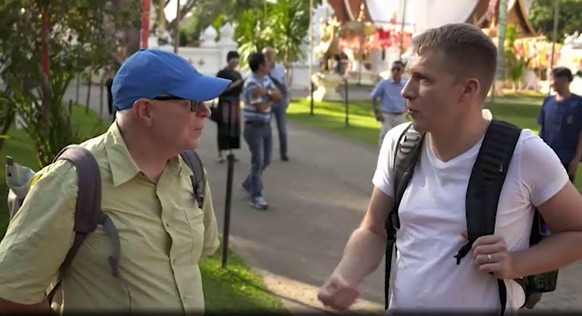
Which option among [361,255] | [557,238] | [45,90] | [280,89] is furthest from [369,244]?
[280,89]

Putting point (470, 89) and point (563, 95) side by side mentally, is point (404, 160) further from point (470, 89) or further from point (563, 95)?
point (563, 95)

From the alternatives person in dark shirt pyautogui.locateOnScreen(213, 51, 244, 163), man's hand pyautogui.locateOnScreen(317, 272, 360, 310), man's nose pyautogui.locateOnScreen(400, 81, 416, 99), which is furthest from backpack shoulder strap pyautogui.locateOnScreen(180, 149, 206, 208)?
person in dark shirt pyautogui.locateOnScreen(213, 51, 244, 163)

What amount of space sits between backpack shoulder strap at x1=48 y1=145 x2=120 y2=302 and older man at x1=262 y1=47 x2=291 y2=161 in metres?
8.39

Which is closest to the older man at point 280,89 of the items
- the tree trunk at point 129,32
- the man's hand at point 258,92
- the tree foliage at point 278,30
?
the man's hand at point 258,92

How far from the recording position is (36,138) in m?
8.52

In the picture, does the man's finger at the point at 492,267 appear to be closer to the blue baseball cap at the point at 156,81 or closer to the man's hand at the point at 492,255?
the man's hand at the point at 492,255

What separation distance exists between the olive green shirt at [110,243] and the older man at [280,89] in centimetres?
822

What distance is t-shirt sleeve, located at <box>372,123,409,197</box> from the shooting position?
2850mm

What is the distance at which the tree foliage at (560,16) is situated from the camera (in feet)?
141

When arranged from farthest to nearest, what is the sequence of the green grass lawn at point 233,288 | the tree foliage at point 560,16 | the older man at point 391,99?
1. the tree foliage at point 560,16
2. the older man at point 391,99
3. the green grass lawn at point 233,288

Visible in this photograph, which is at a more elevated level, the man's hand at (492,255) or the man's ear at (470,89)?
the man's ear at (470,89)

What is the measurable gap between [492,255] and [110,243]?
1134 mm

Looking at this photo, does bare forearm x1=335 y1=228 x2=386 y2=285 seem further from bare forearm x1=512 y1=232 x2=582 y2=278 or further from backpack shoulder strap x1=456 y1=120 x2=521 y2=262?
bare forearm x1=512 y1=232 x2=582 y2=278

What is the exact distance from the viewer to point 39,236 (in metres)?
2.42
